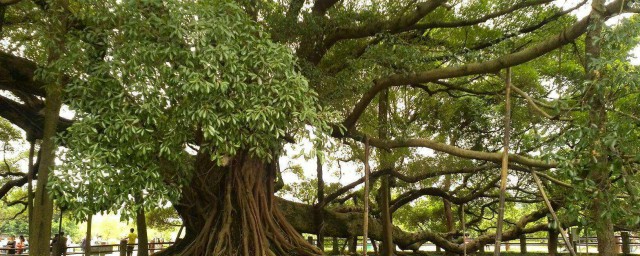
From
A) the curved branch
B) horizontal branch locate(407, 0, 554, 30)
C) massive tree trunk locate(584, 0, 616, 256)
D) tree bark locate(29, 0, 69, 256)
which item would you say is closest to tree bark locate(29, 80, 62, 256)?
tree bark locate(29, 0, 69, 256)

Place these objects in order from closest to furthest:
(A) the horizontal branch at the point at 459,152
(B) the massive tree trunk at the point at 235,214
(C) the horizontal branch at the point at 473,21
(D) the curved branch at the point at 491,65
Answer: (D) the curved branch at the point at 491,65, (A) the horizontal branch at the point at 459,152, (B) the massive tree trunk at the point at 235,214, (C) the horizontal branch at the point at 473,21

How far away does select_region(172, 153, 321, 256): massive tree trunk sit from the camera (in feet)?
18.5

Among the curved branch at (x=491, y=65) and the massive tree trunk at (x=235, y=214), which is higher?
the curved branch at (x=491, y=65)

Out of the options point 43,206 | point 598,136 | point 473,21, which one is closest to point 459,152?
point 473,21

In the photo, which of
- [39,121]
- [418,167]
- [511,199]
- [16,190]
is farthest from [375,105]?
[16,190]

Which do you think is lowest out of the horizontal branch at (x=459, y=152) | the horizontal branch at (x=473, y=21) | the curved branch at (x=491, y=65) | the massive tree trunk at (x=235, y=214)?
the massive tree trunk at (x=235, y=214)

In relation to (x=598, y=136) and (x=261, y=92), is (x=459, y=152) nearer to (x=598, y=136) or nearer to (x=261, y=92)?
(x=598, y=136)

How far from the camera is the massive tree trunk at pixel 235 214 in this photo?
564 centimetres

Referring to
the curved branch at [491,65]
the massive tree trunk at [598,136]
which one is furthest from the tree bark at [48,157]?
the massive tree trunk at [598,136]

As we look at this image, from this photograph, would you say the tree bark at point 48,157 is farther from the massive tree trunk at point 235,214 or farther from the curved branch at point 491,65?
the curved branch at point 491,65

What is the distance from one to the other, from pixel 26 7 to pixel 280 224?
397 cm

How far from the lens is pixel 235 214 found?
19.4 ft

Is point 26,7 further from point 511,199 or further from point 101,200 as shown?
point 511,199

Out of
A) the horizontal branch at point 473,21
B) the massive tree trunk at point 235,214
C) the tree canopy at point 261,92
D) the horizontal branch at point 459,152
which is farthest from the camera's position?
the horizontal branch at point 473,21
